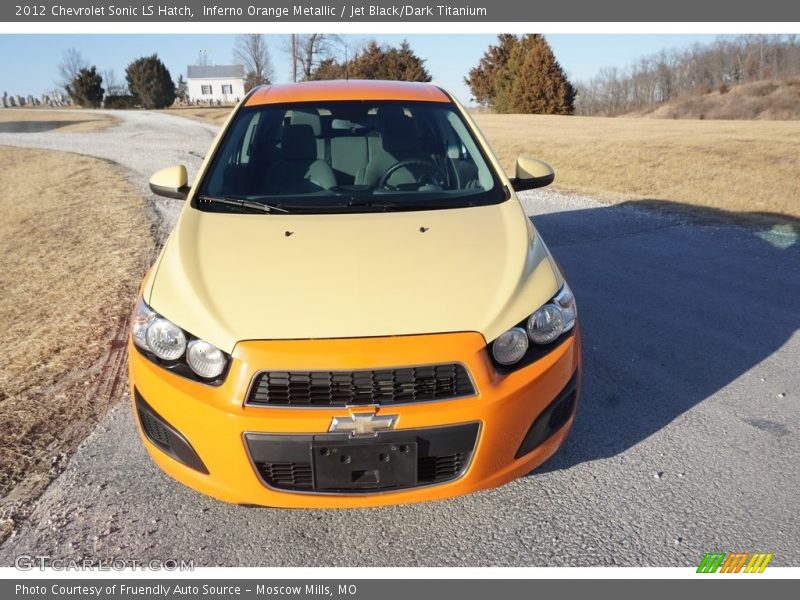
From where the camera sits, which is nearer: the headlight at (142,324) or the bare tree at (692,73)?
the headlight at (142,324)

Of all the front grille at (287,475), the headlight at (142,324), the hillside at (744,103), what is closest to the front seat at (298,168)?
the headlight at (142,324)

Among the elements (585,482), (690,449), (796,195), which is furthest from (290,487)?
(796,195)

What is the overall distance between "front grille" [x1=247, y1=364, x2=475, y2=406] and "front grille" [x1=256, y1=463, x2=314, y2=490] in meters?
0.25

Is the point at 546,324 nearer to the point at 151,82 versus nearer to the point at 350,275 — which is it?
the point at 350,275

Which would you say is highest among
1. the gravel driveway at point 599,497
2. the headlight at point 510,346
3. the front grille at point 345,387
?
the headlight at point 510,346

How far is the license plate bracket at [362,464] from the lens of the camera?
2.26 m

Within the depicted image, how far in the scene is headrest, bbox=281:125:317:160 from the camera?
3.75m

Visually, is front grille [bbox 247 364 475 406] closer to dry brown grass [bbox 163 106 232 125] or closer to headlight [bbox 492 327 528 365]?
headlight [bbox 492 327 528 365]

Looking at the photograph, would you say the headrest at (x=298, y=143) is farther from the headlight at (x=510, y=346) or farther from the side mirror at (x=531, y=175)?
the headlight at (x=510, y=346)

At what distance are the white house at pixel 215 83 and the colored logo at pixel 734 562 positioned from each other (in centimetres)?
10210

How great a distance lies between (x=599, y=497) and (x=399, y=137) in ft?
7.79

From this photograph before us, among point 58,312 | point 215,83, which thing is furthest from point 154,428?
point 215,83
